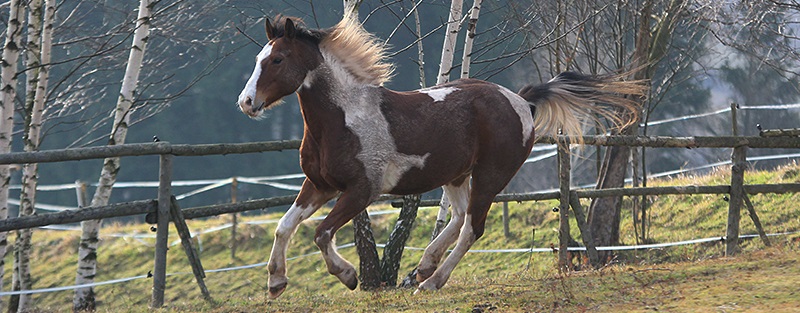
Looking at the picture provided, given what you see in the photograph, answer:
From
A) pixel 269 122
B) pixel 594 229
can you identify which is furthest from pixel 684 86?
pixel 594 229

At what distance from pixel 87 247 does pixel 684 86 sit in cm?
2422

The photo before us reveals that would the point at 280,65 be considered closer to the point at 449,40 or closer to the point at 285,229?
the point at 285,229

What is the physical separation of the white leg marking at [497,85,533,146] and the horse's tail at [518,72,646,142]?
247 mm

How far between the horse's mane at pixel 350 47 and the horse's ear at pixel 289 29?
3.0 inches

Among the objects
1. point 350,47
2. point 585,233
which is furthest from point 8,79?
point 585,233

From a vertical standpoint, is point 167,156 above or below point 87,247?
above

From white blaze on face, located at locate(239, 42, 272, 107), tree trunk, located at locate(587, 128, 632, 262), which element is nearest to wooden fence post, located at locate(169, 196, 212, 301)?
white blaze on face, located at locate(239, 42, 272, 107)

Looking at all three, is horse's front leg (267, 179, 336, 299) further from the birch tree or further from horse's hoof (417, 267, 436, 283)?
the birch tree

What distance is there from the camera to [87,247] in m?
8.83

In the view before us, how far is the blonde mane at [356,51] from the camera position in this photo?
6.29m

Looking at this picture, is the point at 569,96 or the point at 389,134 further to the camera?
the point at 569,96

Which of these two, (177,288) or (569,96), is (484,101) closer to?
(569,96)

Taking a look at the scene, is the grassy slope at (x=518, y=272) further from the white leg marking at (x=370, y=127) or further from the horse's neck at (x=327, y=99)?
the horse's neck at (x=327, y=99)

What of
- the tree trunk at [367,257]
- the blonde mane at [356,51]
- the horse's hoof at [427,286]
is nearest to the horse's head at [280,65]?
the blonde mane at [356,51]
